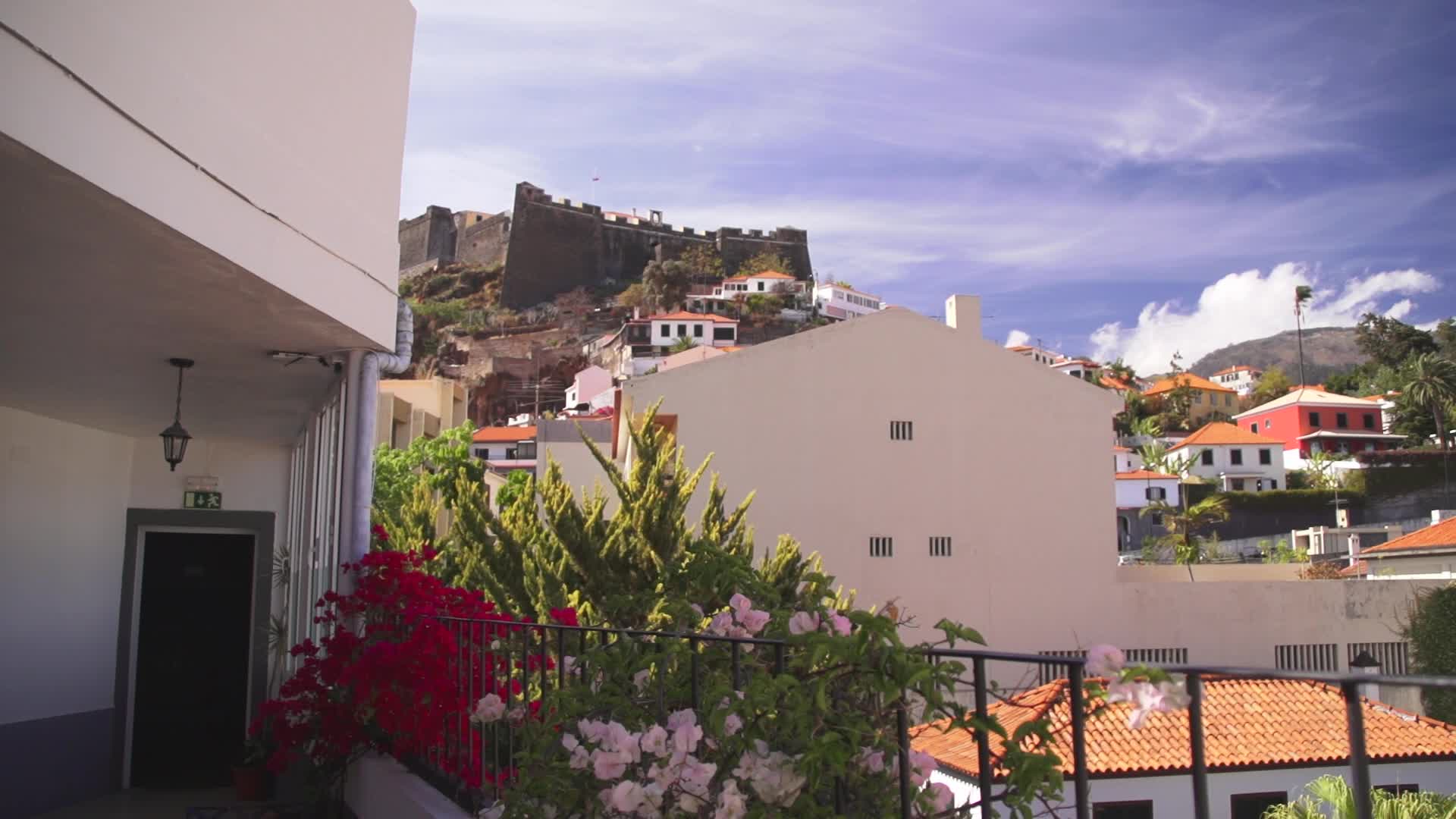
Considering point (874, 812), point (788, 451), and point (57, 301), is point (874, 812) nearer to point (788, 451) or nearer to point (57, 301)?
point (57, 301)

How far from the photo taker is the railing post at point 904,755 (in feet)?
6.67

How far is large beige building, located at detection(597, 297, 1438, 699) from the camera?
890 inches

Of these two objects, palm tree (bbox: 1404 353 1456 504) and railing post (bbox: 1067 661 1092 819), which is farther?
palm tree (bbox: 1404 353 1456 504)

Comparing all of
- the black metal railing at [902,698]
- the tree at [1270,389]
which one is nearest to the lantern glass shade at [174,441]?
the black metal railing at [902,698]

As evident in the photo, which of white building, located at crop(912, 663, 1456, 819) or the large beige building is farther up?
the large beige building

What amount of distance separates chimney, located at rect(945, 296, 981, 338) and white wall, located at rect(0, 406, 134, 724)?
20.0m

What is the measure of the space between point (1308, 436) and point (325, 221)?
71.1 metres

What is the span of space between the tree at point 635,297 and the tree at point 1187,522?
4361 cm

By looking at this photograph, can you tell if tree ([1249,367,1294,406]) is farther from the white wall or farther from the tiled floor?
the white wall

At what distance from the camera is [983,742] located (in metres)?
1.80

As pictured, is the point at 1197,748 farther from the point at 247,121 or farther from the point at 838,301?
the point at 838,301

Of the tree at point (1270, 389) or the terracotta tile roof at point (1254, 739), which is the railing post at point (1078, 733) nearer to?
the terracotta tile roof at point (1254, 739)

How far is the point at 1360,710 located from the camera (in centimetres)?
124

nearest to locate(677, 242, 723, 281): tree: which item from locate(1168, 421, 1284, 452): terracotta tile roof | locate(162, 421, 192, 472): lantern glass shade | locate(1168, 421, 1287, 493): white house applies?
locate(1168, 421, 1284, 452): terracotta tile roof
